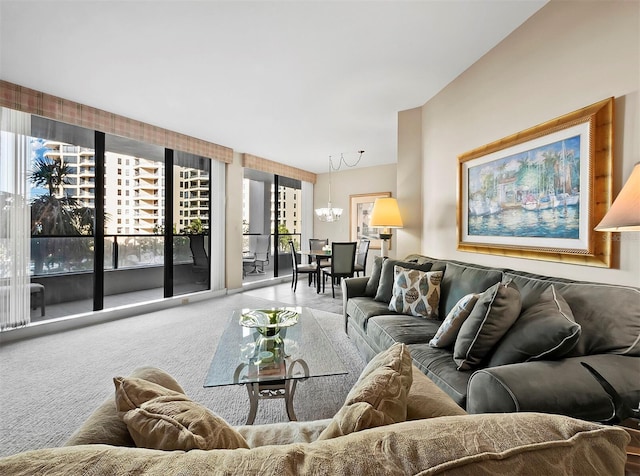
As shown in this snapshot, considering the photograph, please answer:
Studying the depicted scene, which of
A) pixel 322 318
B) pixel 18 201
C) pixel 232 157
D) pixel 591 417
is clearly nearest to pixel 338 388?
pixel 591 417

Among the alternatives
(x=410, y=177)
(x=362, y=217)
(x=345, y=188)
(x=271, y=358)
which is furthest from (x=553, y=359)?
(x=345, y=188)

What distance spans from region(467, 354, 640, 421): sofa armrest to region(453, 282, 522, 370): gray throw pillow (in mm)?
266

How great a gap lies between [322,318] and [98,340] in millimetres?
2594

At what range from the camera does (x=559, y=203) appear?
2006 millimetres

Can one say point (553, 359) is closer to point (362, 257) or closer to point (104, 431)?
point (104, 431)

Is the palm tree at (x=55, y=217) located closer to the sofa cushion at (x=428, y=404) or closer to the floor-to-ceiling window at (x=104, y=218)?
the floor-to-ceiling window at (x=104, y=218)

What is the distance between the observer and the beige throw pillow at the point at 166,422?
0.63m

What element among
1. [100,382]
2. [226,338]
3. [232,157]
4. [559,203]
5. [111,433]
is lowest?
[100,382]

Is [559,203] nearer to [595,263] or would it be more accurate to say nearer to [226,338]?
[595,263]

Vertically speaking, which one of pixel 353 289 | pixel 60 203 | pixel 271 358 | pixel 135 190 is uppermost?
pixel 135 190

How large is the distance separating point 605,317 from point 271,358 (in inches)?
70.3

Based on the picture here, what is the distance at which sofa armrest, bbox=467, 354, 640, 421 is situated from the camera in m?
1.11

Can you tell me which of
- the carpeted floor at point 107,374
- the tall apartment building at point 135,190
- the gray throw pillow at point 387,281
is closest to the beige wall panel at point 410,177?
the gray throw pillow at point 387,281

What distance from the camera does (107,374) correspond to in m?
2.54
